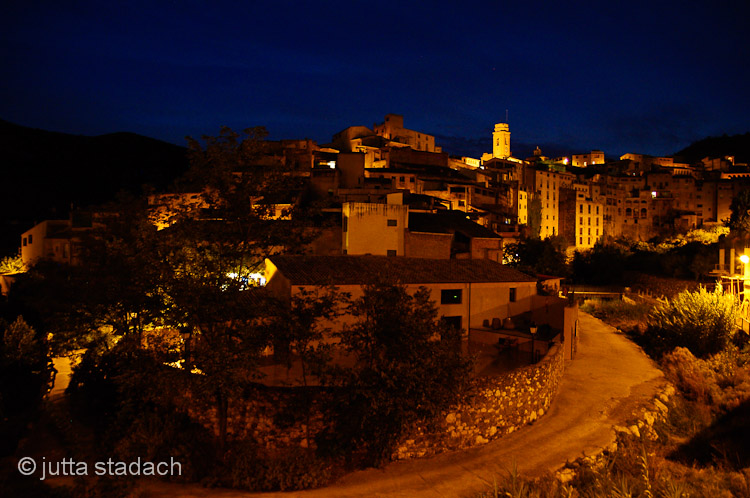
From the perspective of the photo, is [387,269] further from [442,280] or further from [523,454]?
[523,454]

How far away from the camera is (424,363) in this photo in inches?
437

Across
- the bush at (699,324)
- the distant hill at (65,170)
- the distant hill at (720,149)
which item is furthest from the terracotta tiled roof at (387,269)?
the distant hill at (720,149)

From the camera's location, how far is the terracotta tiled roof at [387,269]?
19.4m

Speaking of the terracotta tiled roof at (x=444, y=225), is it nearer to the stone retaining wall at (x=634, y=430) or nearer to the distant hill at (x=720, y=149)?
the stone retaining wall at (x=634, y=430)

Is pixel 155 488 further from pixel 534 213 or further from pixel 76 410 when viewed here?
pixel 534 213

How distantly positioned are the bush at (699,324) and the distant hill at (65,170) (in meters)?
44.5

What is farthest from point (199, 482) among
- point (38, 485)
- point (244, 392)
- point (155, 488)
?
point (38, 485)

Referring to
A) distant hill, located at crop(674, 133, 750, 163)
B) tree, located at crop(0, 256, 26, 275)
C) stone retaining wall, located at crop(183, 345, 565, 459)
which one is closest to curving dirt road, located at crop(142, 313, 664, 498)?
stone retaining wall, located at crop(183, 345, 565, 459)

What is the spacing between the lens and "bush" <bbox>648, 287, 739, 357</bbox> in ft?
65.6

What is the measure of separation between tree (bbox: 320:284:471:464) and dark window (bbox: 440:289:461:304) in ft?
30.7

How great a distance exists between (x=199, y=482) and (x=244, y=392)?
2169mm

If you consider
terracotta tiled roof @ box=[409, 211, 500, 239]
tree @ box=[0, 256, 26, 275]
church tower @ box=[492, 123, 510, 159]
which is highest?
church tower @ box=[492, 123, 510, 159]

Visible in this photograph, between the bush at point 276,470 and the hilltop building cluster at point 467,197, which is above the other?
the hilltop building cluster at point 467,197

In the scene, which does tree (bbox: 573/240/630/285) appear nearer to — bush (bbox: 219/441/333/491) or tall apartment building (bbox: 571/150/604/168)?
bush (bbox: 219/441/333/491)
